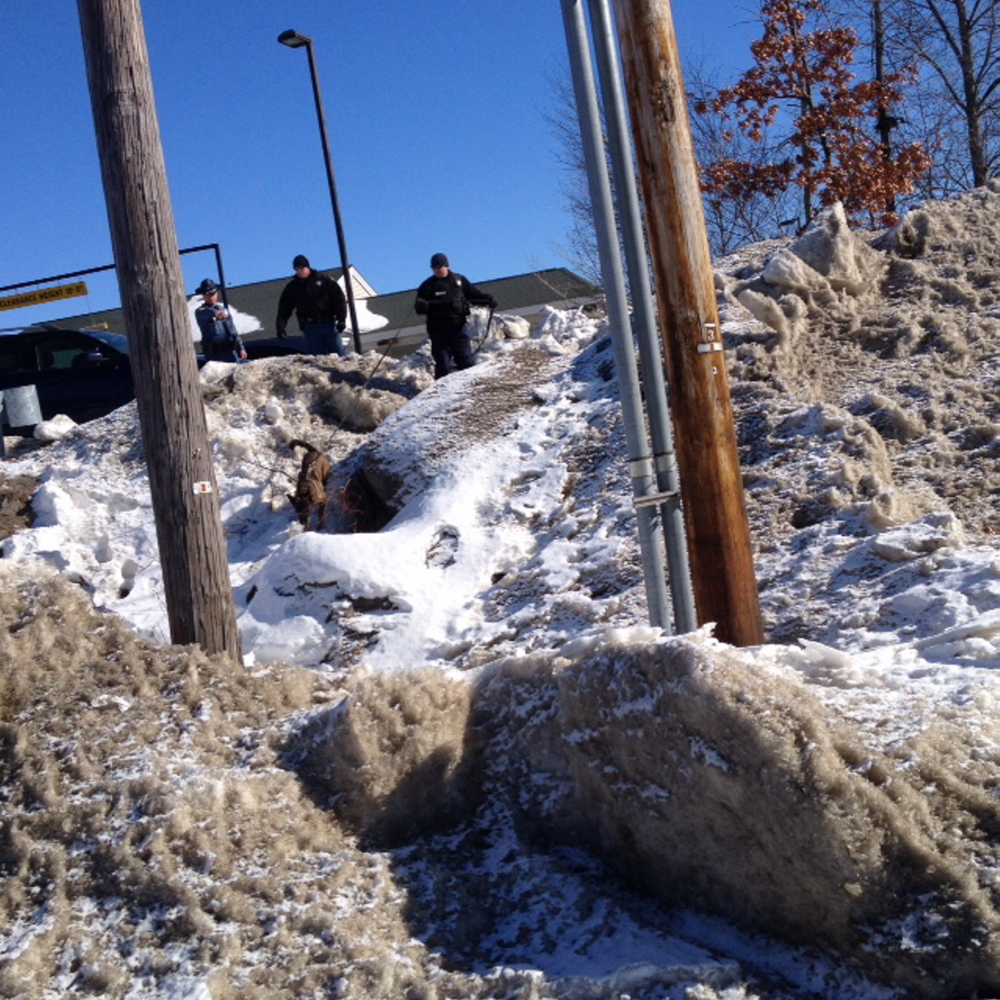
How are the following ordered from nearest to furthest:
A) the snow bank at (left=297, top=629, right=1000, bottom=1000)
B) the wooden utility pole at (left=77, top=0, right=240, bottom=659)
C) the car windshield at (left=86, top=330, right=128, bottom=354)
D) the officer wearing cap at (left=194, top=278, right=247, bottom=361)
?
the snow bank at (left=297, top=629, right=1000, bottom=1000) < the wooden utility pole at (left=77, top=0, right=240, bottom=659) < the officer wearing cap at (left=194, top=278, right=247, bottom=361) < the car windshield at (left=86, top=330, right=128, bottom=354)

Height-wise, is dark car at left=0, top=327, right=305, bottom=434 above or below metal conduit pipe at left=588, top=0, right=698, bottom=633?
above

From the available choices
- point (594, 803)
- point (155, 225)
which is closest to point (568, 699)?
point (594, 803)

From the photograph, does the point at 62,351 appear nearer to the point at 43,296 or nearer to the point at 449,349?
the point at 43,296

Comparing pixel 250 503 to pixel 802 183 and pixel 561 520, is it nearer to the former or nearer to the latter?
pixel 561 520

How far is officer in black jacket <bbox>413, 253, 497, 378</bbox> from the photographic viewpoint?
11.0 m

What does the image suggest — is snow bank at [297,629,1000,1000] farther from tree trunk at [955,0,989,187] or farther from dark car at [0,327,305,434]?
tree trunk at [955,0,989,187]

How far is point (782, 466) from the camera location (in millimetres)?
7105

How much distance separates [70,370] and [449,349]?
5.17m

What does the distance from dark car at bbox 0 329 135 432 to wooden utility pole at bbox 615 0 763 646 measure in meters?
9.58

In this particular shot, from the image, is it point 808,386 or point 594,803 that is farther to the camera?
point 808,386

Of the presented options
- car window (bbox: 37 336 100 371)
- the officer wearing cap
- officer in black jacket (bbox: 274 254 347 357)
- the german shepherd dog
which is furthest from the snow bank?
car window (bbox: 37 336 100 371)

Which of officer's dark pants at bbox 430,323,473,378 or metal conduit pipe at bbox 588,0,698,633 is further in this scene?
officer's dark pants at bbox 430,323,473,378

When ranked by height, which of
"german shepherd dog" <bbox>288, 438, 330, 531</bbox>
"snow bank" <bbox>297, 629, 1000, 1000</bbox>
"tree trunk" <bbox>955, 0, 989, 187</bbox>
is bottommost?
"snow bank" <bbox>297, 629, 1000, 1000</bbox>

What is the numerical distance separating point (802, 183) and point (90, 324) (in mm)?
19675
